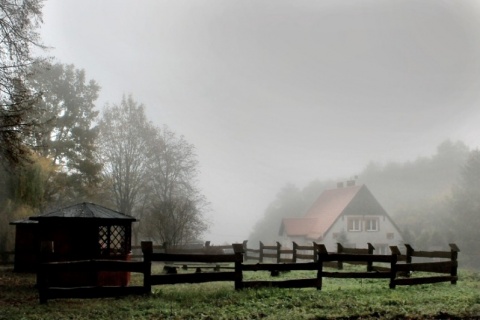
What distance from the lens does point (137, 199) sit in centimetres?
3981

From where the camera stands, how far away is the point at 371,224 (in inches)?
1882

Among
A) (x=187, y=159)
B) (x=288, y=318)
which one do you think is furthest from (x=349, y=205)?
(x=288, y=318)

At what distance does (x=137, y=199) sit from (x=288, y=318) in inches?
1264

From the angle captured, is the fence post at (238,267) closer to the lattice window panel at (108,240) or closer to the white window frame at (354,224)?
the lattice window panel at (108,240)

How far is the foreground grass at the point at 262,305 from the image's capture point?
942 centimetres

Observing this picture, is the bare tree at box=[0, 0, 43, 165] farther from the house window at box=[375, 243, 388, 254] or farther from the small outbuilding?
the house window at box=[375, 243, 388, 254]

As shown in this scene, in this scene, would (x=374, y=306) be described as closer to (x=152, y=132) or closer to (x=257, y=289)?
(x=257, y=289)

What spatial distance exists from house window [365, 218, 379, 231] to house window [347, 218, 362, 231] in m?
0.69

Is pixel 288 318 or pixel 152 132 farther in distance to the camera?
pixel 152 132

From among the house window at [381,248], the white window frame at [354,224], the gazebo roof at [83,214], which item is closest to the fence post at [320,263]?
the gazebo roof at [83,214]

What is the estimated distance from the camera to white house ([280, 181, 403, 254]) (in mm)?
46625

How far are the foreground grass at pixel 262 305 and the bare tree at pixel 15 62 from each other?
4.63 m

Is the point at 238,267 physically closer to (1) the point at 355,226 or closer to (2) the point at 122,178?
(2) the point at 122,178

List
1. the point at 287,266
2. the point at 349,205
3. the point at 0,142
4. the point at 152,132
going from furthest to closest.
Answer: the point at 349,205 < the point at 152,132 < the point at 0,142 < the point at 287,266
